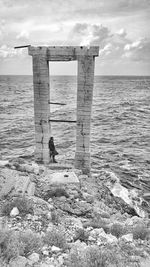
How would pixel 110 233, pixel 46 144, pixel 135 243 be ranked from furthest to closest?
pixel 46 144, pixel 110 233, pixel 135 243

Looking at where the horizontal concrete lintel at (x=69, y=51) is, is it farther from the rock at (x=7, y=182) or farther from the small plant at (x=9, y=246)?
the small plant at (x=9, y=246)

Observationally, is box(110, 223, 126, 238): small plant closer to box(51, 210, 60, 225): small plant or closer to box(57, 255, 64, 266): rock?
box(51, 210, 60, 225): small plant

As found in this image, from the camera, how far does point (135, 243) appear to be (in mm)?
5906

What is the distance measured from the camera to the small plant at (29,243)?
4871 millimetres

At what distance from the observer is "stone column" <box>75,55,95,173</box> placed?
10.7m

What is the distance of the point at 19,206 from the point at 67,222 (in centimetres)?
158

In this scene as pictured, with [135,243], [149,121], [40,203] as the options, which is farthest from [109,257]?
[149,121]

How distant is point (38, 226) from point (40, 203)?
1.45 metres

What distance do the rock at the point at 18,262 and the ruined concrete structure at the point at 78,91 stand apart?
762 cm

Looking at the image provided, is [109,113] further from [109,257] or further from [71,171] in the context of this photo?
[109,257]

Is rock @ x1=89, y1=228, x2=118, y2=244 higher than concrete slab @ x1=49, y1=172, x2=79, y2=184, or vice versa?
concrete slab @ x1=49, y1=172, x2=79, y2=184

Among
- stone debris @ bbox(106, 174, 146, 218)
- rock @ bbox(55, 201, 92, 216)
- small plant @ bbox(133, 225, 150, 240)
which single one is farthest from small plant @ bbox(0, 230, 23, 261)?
stone debris @ bbox(106, 174, 146, 218)

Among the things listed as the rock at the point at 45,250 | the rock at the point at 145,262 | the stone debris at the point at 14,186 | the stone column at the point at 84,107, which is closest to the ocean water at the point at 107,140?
the stone column at the point at 84,107

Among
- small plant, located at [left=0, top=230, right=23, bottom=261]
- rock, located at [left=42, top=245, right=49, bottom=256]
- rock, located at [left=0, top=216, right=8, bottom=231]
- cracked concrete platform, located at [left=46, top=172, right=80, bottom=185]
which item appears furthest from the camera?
cracked concrete platform, located at [left=46, top=172, right=80, bottom=185]
